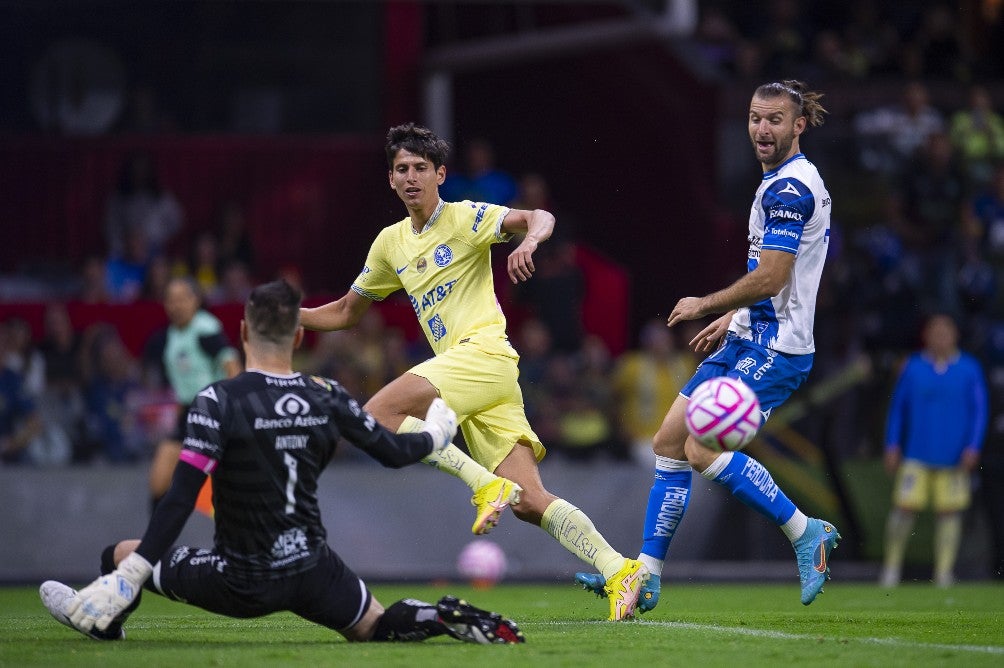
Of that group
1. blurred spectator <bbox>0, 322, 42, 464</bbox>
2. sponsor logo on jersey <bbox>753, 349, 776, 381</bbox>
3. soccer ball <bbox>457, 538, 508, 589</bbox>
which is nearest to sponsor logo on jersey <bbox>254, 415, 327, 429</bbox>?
sponsor logo on jersey <bbox>753, 349, 776, 381</bbox>

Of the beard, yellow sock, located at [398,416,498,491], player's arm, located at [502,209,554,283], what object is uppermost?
the beard

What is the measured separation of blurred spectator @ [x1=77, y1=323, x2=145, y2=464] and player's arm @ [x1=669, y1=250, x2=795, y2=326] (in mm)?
8029

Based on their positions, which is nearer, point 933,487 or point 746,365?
point 746,365

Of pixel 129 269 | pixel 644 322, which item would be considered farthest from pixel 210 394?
pixel 644 322

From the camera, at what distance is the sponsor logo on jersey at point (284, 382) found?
6.05 m

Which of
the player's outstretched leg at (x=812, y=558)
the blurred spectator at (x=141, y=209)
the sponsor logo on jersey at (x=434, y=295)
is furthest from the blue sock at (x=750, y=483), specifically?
the blurred spectator at (x=141, y=209)

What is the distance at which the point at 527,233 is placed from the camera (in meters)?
7.77

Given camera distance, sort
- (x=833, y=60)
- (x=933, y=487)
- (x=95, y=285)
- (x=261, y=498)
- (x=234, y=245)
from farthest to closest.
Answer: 1. (x=833, y=60)
2. (x=234, y=245)
3. (x=95, y=285)
4. (x=933, y=487)
5. (x=261, y=498)

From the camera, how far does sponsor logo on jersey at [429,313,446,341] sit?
26.9 feet

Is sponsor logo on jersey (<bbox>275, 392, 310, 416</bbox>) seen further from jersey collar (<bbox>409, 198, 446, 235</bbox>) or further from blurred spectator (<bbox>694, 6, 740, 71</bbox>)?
blurred spectator (<bbox>694, 6, 740, 71</bbox>)

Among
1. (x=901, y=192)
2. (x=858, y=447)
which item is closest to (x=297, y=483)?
(x=858, y=447)

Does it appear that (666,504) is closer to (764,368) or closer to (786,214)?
(764,368)

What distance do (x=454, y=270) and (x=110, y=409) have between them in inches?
278

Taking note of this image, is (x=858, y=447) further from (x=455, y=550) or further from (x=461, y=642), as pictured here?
(x=461, y=642)
